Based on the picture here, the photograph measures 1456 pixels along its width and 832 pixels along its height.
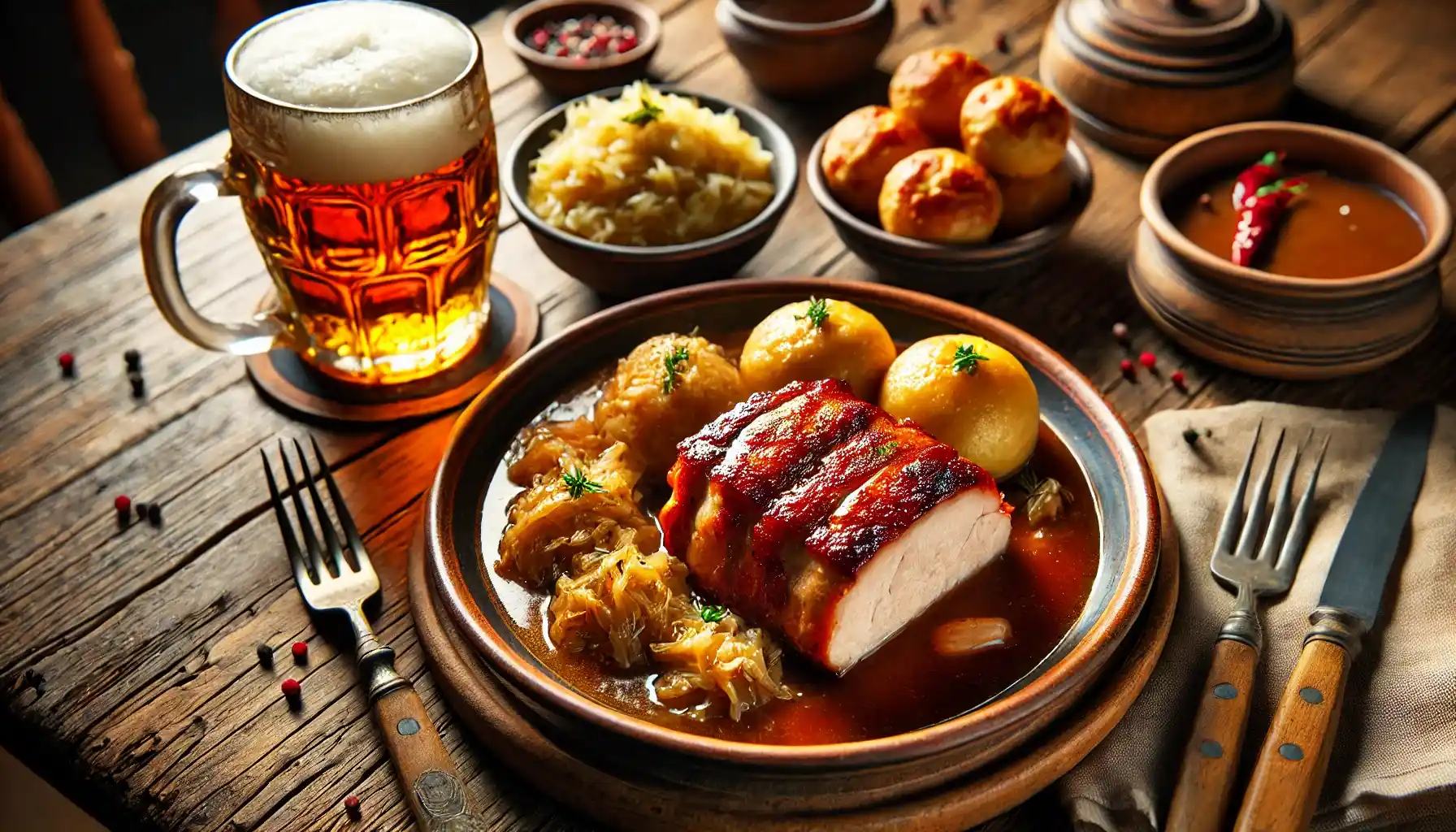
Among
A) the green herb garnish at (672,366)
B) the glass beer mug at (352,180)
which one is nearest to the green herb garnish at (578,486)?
the green herb garnish at (672,366)

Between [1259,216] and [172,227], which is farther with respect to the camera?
[1259,216]

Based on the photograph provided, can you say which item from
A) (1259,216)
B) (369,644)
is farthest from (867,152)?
(369,644)

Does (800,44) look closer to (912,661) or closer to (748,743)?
(912,661)

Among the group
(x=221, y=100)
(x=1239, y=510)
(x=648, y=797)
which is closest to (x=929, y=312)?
(x=1239, y=510)

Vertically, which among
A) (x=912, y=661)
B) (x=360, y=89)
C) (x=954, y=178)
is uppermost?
(x=360, y=89)

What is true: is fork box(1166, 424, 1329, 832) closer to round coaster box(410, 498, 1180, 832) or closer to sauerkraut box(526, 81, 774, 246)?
round coaster box(410, 498, 1180, 832)

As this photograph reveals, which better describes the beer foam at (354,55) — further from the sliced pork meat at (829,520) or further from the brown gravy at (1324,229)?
the brown gravy at (1324,229)
